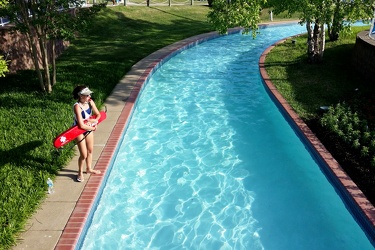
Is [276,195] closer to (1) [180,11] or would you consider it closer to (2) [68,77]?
(2) [68,77]

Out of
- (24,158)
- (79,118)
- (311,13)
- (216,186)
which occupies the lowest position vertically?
(216,186)

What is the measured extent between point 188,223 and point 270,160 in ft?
11.6

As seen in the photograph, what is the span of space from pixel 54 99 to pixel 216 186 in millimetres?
6786

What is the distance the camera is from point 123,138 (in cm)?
1055

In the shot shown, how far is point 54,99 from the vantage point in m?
11.9

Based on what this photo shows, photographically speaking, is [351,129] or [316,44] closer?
[351,129]

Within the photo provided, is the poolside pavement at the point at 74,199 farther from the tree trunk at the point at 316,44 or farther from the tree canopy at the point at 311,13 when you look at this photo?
the tree trunk at the point at 316,44

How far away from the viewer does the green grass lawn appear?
708 cm

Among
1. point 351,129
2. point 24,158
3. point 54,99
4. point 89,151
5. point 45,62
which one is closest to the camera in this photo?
point 89,151

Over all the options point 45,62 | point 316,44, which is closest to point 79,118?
point 45,62

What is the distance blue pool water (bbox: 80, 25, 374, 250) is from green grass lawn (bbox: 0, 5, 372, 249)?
1.40 metres

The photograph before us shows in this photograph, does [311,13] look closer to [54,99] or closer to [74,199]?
[54,99]

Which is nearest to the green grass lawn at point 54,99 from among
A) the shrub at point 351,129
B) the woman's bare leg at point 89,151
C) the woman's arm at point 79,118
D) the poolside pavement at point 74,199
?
the poolside pavement at point 74,199

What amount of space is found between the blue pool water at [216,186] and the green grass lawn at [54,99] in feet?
4.58
